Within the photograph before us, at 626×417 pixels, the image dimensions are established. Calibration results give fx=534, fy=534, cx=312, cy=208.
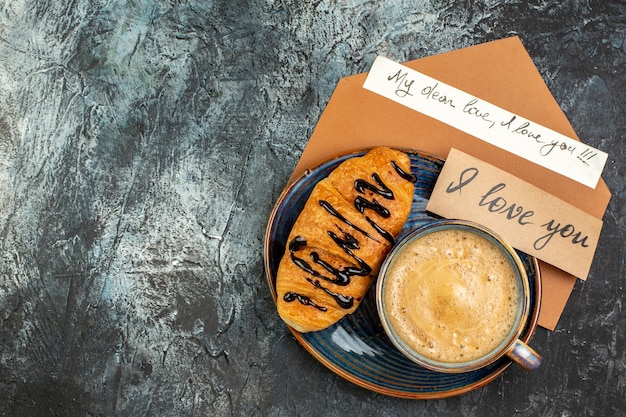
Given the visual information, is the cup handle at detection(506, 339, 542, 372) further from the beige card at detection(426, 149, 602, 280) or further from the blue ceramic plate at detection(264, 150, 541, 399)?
the beige card at detection(426, 149, 602, 280)

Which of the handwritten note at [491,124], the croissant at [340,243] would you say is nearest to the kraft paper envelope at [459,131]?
the handwritten note at [491,124]

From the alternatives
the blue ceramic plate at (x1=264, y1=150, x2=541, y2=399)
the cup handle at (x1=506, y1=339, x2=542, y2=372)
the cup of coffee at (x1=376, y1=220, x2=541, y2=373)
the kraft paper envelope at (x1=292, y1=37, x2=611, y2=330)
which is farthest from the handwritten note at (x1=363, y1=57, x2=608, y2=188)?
the cup handle at (x1=506, y1=339, x2=542, y2=372)

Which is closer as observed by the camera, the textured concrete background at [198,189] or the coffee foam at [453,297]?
the coffee foam at [453,297]

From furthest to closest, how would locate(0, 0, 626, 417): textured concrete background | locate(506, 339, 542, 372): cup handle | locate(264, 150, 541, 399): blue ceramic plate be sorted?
locate(0, 0, 626, 417): textured concrete background < locate(264, 150, 541, 399): blue ceramic plate < locate(506, 339, 542, 372): cup handle

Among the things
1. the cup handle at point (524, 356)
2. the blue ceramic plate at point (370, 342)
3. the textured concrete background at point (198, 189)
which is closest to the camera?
the cup handle at point (524, 356)

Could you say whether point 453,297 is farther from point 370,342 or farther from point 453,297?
point 370,342

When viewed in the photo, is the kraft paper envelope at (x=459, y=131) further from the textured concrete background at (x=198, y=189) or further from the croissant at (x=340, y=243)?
the croissant at (x=340, y=243)

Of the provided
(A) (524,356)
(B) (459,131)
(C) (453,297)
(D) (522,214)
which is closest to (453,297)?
(C) (453,297)
